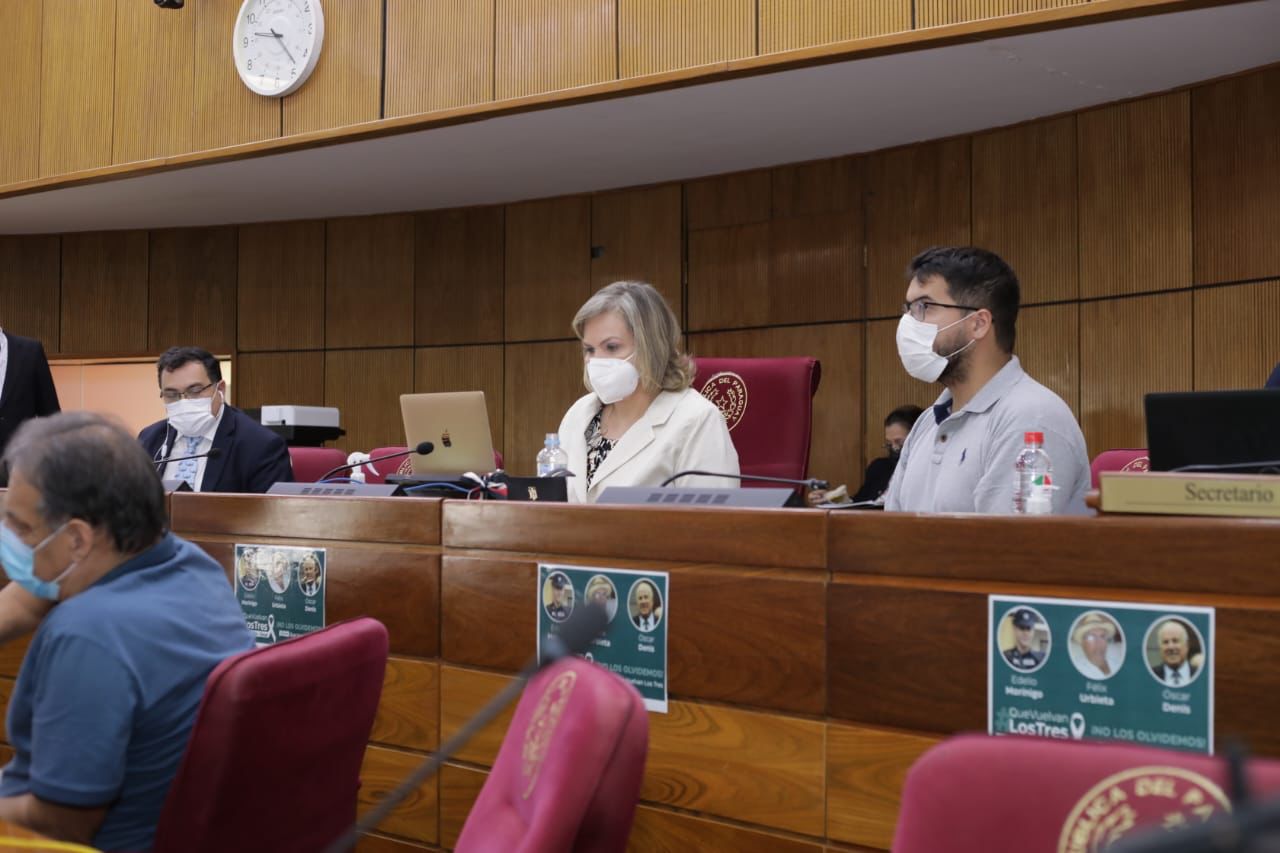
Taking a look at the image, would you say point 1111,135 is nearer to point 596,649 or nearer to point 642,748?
point 596,649

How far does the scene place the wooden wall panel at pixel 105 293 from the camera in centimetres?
802

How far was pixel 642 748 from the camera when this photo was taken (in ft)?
3.63

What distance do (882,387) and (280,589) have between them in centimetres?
388

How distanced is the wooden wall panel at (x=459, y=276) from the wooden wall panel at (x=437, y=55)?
174 cm

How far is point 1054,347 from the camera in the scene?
5316 mm

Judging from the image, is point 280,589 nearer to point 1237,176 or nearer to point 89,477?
point 89,477

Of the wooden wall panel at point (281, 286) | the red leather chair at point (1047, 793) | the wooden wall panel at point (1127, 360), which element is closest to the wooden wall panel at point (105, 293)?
the wooden wall panel at point (281, 286)

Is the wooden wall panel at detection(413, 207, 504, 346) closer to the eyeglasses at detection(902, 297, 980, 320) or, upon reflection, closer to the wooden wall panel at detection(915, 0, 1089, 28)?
the wooden wall panel at detection(915, 0, 1089, 28)

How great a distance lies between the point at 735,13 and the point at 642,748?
408 cm

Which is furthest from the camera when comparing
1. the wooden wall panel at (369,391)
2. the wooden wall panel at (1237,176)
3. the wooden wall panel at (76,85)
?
the wooden wall panel at (369,391)

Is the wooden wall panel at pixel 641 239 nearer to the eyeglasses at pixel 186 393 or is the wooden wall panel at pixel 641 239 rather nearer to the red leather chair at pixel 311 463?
the red leather chair at pixel 311 463

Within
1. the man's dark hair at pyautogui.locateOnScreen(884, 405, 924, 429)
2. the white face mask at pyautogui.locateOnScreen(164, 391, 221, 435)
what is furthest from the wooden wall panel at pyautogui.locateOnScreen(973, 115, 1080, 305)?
the white face mask at pyautogui.locateOnScreen(164, 391, 221, 435)

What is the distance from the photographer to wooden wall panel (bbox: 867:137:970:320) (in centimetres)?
563

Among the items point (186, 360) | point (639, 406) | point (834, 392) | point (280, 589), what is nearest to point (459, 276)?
point (834, 392)
